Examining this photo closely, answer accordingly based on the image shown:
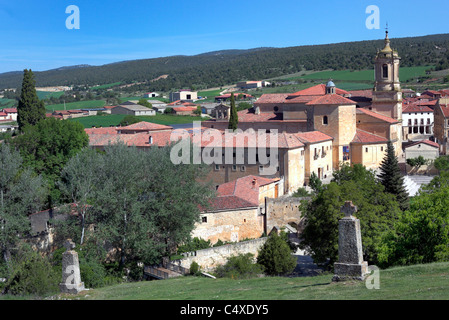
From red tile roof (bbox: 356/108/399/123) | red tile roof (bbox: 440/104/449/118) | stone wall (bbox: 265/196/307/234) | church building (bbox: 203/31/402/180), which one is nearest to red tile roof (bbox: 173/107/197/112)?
church building (bbox: 203/31/402/180)

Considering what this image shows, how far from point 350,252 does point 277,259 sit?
524 inches

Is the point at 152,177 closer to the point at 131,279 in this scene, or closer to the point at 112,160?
the point at 112,160

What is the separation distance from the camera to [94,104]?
432ft

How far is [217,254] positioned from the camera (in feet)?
90.8

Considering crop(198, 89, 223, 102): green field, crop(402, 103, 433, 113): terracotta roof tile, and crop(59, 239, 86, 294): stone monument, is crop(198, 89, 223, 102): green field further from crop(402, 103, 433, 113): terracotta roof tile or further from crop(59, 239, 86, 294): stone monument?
crop(59, 239, 86, 294): stone monument

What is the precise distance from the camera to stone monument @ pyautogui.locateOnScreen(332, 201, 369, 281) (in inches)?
520

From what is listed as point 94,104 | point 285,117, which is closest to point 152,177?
point 285,117

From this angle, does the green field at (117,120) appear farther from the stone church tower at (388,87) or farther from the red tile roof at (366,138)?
the red tile roof at (366,138)

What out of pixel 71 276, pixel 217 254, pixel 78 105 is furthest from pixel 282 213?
pixel 78 105

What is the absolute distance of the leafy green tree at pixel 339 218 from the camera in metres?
25.2

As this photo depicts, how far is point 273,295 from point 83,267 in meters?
11.4

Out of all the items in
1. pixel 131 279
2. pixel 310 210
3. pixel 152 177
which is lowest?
pixel 131 279

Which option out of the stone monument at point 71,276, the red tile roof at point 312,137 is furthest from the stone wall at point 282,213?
the stone monument at point 71,276

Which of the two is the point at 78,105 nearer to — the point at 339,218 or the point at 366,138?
the point at 366,138
